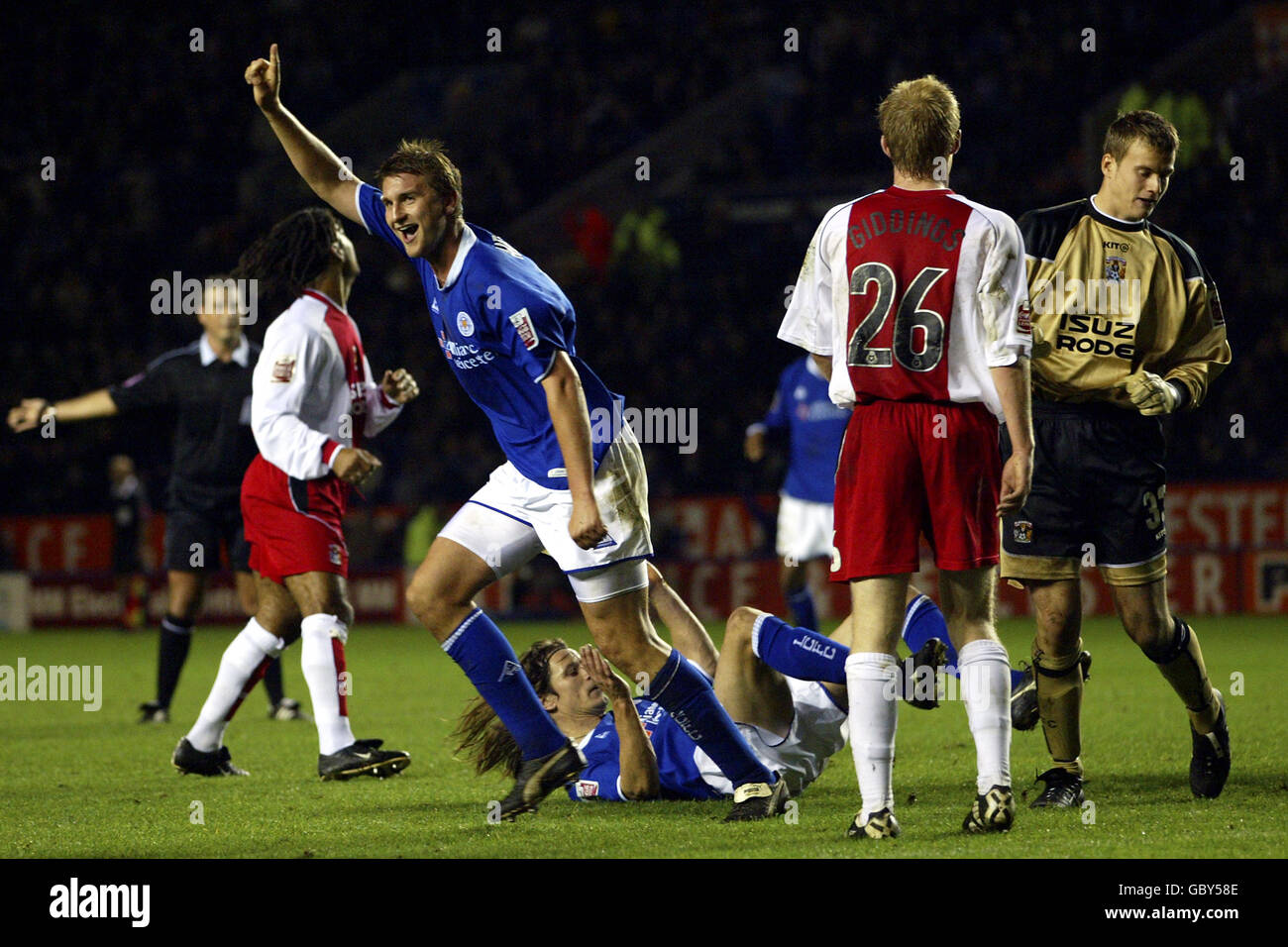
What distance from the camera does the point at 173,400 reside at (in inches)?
311

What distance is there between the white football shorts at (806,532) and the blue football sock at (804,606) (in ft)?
0.81

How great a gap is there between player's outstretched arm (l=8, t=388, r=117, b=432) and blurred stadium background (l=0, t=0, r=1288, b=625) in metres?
8.74

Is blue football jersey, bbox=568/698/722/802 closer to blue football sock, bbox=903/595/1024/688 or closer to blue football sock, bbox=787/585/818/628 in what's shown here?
blue football sock, bbox=903/595/1024/688

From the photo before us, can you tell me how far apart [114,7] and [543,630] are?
16.8 meters

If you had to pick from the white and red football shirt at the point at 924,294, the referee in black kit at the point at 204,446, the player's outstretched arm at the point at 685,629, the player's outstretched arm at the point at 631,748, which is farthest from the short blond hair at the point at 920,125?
the referee in black kit at the point at 204,446

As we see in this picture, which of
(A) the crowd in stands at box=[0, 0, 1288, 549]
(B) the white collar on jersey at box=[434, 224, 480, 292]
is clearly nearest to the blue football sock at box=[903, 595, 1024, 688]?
(B) the white collar on jersey at box=[434, 224, 480, 292]

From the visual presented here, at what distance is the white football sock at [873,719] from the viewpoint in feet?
13.8

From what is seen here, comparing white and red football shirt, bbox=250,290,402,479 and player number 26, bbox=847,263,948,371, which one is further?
white and red football shirt, bbox=250,290,402,479

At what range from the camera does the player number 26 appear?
4.23 m

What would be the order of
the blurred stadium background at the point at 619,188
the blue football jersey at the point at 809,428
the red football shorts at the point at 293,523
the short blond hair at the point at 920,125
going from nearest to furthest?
the short blond hair at the point at 920,125 < the red football shorts at the point at 293,523 < the blue football jersey at the point at 809,428 < the blurred stadium background at the point at 619,188

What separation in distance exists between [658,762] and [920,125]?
2.38 meters

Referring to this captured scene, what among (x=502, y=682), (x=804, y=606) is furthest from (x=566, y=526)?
(x=804, y=606)

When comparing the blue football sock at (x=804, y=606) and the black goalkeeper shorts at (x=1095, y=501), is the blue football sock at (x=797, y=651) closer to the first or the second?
the black goalkeeper shorts at (x=1095, y=501)

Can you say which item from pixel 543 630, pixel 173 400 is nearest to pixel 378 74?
pixel 543 630
